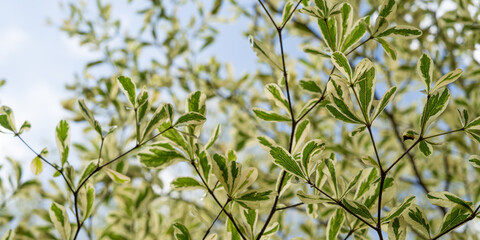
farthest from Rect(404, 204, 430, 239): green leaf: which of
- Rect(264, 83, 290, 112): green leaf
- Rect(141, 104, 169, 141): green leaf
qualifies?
Rect(141, 104, 169, 141): green leaf

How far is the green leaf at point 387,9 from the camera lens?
18.9 inches

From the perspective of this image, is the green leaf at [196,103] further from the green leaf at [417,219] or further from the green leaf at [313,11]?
Answer: the green leaf at [417,219]

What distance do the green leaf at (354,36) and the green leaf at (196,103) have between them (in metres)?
0.21

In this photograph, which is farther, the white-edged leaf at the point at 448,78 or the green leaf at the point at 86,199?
the green leaf at the point at 86,199

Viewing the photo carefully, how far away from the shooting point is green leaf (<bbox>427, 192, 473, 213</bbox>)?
437 mm

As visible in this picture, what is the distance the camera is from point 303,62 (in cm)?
144

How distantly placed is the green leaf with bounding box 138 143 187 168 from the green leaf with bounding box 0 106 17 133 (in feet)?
0.57

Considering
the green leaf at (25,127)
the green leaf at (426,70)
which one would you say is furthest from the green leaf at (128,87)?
the green leaf at (426,70)

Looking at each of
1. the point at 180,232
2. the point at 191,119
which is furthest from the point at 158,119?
the point at 180,232

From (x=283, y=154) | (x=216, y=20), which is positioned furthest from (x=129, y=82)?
(x=216, y=20)

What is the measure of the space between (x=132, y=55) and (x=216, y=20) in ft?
1.45

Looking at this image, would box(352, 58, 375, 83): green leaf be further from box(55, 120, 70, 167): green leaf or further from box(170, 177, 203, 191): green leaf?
box(55, 120, 70, 167): green leaf

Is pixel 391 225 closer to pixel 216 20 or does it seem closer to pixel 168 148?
pixel 168 148

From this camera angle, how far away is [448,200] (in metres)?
0.44
